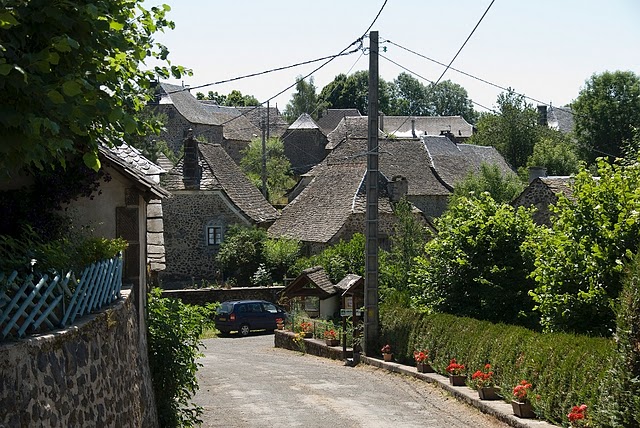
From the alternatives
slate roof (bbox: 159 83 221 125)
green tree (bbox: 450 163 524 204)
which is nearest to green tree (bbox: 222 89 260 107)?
slate roof (bbox: 159 83 221 125)

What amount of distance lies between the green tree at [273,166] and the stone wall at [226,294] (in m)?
28.8

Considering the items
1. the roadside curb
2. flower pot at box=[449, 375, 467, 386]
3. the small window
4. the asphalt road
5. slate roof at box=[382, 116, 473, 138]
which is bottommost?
the asphalt road

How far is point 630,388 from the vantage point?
1066 centimetres

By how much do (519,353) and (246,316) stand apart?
19.4 metres

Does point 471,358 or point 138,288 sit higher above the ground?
point 138,288

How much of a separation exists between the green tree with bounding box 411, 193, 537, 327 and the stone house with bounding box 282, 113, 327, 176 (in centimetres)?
5352

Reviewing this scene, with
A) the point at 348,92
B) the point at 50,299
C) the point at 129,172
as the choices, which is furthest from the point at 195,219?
the point at 348,92

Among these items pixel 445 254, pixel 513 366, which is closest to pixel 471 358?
pixel 513 366

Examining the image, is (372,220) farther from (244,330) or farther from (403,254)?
(244,330)

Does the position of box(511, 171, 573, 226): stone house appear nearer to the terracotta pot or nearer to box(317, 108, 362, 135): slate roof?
the terracotta pot

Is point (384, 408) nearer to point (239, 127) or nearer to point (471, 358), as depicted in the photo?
point (471, 358)

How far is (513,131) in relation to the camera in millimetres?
69188

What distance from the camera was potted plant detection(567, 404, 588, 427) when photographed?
12.5m

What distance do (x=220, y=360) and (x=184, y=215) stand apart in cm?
1708
